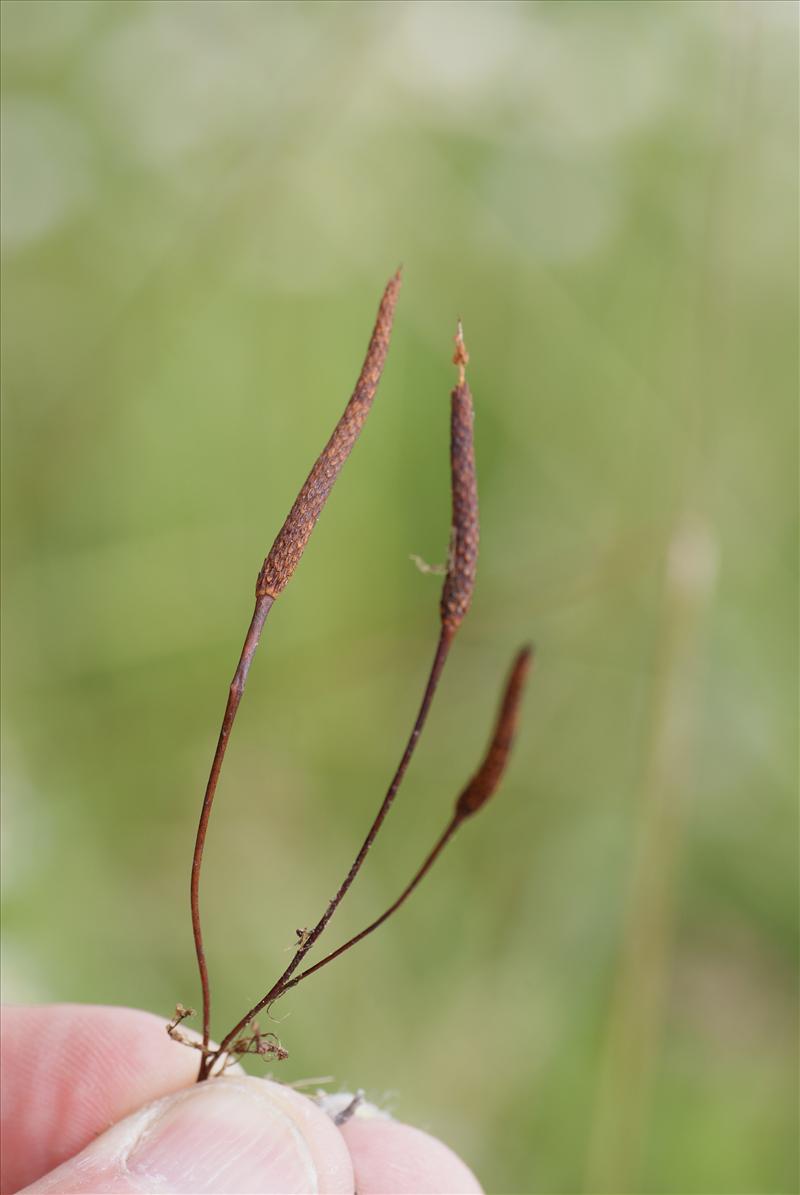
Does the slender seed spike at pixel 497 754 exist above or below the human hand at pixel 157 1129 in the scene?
above

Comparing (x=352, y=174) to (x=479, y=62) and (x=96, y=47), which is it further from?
(x=96, y=47)

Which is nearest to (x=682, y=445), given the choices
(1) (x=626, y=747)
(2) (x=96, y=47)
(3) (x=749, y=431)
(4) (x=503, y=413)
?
(3) (x=749, y=431)

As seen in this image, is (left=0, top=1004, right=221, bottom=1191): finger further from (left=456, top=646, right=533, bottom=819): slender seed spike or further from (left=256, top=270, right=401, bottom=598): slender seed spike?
(left=256, top=270, right=401, bottom=598): slender seed spike

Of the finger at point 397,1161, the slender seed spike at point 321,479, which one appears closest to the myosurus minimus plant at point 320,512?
the slender seed spike at point 321,479

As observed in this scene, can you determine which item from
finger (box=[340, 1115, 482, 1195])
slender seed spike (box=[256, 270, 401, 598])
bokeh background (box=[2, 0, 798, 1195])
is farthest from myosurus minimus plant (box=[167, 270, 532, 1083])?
bokeh background (box=[2, 0, 798, 1195])

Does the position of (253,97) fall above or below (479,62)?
below

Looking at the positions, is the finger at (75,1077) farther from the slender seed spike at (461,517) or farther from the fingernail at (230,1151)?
the slender seed spike at (461,517)
